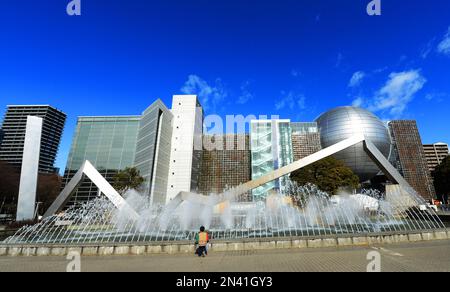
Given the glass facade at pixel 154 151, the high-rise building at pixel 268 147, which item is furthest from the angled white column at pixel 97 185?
the high-rise building at pixel 268 147

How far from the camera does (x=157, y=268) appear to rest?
6.75 meters

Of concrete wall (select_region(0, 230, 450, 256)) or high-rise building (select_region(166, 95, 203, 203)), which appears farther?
high-rise building (select_region(166, 95, 203, 203))

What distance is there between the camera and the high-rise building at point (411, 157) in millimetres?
65188

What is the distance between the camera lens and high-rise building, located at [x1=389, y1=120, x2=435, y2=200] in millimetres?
65188

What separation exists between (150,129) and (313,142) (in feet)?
127

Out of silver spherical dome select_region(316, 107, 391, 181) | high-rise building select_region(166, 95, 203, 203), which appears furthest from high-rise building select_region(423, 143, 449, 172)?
high-rise building select_region(166, 95, 203, 203)

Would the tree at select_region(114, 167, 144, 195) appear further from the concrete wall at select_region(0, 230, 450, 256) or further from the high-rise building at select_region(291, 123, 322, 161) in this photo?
the high-rise building at select_region(291, 123, 322, 161)

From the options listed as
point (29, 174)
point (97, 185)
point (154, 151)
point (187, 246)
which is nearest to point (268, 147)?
point (154, 151)

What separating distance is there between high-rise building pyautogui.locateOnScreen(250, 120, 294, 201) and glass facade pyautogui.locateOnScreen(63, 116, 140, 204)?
1110 inches

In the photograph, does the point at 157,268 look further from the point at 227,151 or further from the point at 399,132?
the point at 399,132

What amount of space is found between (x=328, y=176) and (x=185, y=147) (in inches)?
1193

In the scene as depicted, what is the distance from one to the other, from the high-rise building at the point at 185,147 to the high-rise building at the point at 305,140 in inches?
962
